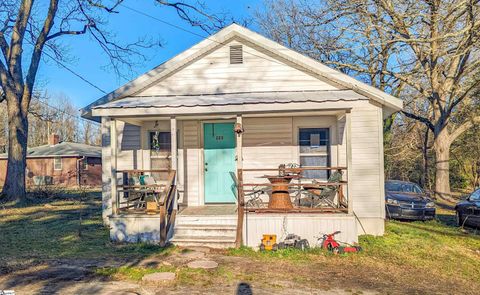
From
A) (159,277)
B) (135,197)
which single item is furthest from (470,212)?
(135,197)

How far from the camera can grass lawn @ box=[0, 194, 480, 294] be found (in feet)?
18.4

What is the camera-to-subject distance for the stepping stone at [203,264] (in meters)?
6.20

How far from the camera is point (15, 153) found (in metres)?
15.5

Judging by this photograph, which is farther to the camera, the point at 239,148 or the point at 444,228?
the point at 444,228

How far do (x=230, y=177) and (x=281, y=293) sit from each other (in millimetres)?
4992

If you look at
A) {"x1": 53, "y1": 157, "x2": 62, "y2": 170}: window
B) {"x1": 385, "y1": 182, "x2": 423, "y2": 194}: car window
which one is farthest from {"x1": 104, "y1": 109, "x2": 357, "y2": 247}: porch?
{"x1": 53, "y1": 157, "x2": 62, "y2": 170}: window

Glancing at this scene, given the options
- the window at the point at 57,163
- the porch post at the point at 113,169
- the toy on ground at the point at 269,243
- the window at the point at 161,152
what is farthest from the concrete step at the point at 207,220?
the window at the point at 57,163

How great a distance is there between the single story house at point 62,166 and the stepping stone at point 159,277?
84.3 feet

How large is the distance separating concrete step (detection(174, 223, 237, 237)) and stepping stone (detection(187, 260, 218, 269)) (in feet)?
4.41

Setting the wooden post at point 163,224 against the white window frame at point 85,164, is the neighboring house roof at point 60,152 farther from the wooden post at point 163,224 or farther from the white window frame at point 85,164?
the wooden post at point 163,224

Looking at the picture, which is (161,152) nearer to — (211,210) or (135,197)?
(135,197)

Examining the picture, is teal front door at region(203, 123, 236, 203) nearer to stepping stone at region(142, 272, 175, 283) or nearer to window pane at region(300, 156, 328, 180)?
window pane at region(300, 156, 328, 180)

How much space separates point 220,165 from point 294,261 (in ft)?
12.6

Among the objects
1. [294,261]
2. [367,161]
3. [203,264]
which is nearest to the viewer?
[203,264]
